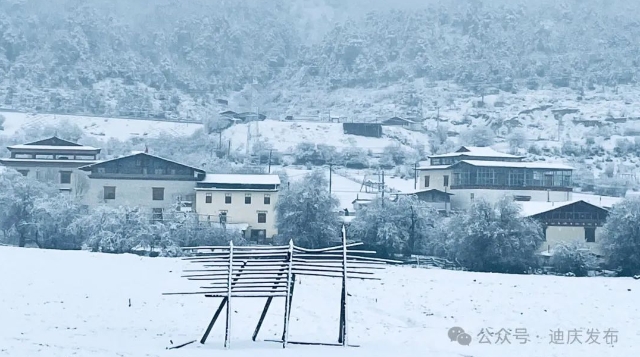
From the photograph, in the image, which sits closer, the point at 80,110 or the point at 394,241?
the point at 394,241

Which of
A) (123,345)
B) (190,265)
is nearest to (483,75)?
(190,265)

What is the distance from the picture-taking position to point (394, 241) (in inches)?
2210

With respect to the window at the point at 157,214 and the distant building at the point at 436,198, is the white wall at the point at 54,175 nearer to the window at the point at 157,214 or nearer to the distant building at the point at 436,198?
the window at the point at 157,214

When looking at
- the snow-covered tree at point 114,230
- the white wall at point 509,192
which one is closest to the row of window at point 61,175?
the snow-covered tree at point 114,230

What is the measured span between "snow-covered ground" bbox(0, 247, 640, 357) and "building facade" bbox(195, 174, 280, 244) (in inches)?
1245

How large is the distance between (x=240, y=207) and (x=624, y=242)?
2469cm

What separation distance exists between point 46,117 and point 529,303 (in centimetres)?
12248

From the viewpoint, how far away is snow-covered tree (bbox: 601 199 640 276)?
5131 cm

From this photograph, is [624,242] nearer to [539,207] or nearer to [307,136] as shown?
[539,207]

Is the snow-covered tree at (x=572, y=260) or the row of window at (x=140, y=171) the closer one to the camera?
the snow-covered tree at (x=572, y=260)

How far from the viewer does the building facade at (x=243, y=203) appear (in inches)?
2544

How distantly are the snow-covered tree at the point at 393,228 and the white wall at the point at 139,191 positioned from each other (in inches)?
545

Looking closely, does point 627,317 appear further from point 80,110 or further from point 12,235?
point 80,110

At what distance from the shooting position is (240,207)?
214 feet
